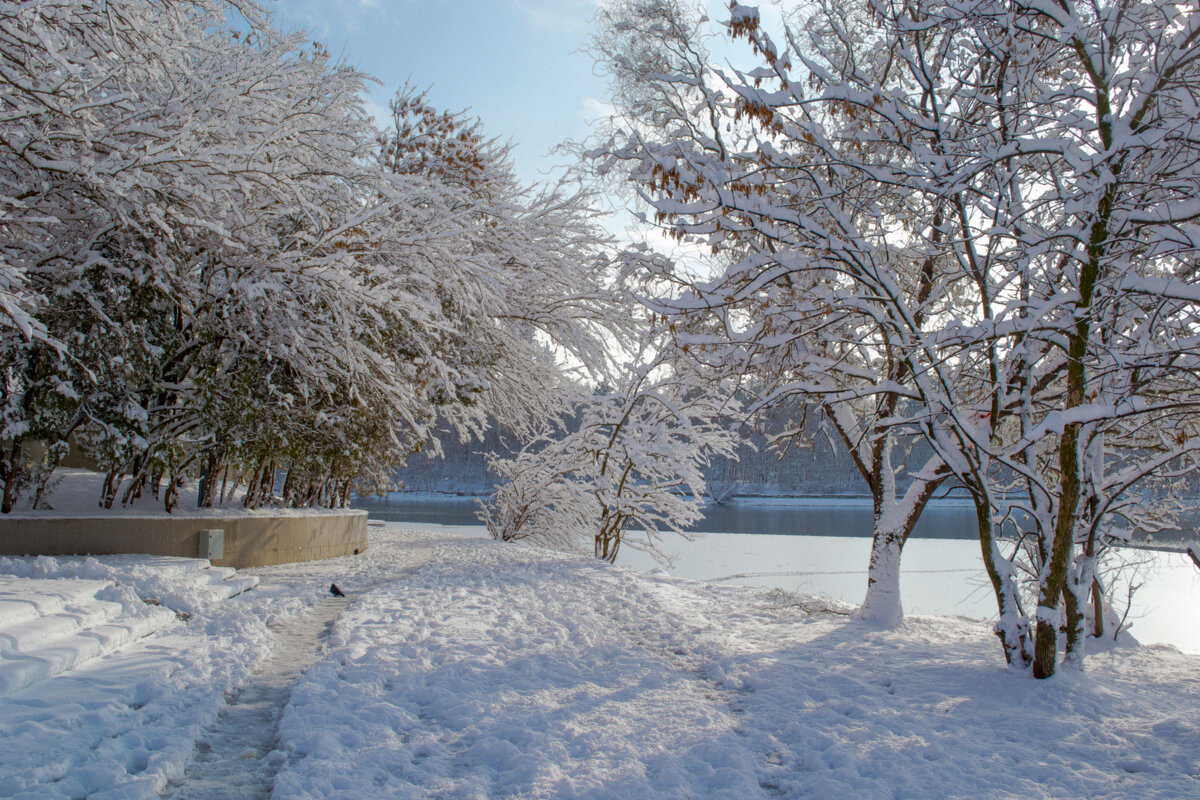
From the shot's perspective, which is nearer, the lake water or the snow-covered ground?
the snow-covered ground

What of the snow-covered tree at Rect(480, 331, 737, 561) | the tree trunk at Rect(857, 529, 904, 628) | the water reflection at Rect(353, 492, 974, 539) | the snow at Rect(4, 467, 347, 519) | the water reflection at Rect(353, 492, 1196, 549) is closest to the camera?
the tree trunk at Rect(857, 529, 904, 628)

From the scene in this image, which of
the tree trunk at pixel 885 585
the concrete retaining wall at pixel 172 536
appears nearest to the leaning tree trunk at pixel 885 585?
the tree trunk at pixel 885 585

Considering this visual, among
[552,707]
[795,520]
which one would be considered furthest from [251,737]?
[795,520]

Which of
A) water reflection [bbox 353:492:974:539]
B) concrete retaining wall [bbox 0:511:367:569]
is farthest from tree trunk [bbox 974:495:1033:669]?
water reflection [bbox 353:492:974:539]

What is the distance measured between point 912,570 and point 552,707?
56.9ft

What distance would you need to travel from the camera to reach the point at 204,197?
25.7ft

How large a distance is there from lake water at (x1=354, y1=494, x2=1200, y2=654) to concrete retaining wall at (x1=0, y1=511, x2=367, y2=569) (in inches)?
280

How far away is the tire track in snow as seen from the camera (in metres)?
3.36

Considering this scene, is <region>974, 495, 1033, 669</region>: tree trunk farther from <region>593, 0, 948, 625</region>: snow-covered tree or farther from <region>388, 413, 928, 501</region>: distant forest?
<region>388, 413, 928, 501</region>: distant forest

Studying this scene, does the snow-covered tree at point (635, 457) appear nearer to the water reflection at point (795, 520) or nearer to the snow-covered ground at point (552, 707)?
the snow-covered ground at point (552, 707)

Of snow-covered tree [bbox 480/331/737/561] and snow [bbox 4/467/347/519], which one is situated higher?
snow-covered tree [bbox 480/331/737/561]

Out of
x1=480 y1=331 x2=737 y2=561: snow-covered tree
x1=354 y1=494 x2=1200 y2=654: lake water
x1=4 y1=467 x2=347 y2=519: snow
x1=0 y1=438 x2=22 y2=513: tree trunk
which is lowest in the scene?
x1=354 y1=494 x2=1200 y2=654: lake water

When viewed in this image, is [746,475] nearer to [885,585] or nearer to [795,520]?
[795,520]

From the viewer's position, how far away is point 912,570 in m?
19.4
